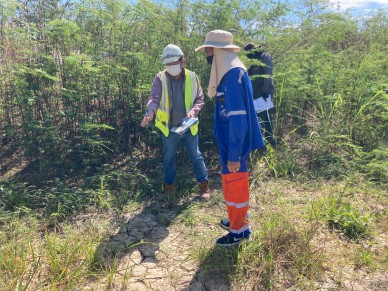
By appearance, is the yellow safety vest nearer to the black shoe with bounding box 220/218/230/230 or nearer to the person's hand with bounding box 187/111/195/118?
the person's hand with bounding box 187/111/195/118

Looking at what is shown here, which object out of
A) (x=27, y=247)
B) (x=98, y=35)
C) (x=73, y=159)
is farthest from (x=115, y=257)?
(x=98, y=35)

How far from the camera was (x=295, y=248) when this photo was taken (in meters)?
3.04

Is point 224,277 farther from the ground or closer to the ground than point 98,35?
closer to the ground

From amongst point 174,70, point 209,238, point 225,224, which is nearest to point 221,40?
point 174,70

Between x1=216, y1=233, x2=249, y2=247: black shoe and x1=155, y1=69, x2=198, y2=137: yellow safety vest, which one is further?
x1=155, y1=69, x2=198, y2=137: yellow safety vest

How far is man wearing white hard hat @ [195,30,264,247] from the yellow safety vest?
2.97 ft

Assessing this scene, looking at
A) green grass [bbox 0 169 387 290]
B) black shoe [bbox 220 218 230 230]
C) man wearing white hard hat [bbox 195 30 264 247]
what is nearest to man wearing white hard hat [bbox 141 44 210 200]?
green grass [bbox 0 169 387 290]

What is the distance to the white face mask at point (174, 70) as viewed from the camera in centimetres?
386

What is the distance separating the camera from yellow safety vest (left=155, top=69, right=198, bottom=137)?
4.00 meters

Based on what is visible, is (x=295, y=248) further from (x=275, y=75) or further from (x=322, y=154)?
(x=275, y=75)

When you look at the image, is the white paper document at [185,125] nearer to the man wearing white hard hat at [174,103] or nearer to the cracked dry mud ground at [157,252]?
the man wearing white hard hat at [174,103]

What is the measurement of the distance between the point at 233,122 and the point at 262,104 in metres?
2.66

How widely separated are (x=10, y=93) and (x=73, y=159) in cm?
128

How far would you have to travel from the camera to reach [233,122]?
2.83m
